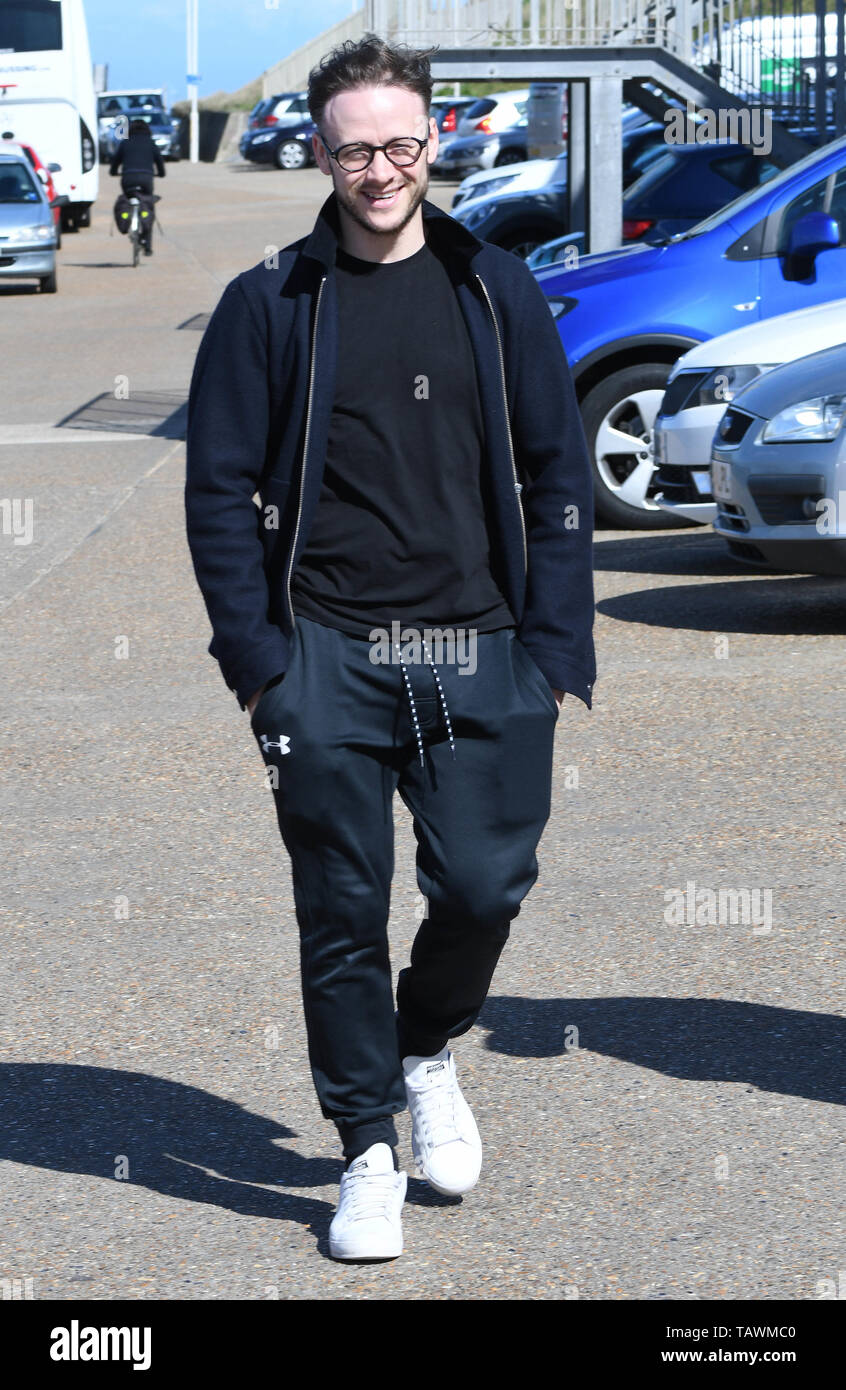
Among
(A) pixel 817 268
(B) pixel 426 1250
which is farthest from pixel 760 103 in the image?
(B) pixel 426 1250

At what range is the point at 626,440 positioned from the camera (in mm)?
10781

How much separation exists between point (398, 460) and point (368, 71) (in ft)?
1.99

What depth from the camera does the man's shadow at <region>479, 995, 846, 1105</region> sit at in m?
4.17

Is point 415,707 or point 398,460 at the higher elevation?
point 398,460

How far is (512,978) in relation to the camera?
476cm

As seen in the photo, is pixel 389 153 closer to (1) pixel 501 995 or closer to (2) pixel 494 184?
(1) pixel 501 995

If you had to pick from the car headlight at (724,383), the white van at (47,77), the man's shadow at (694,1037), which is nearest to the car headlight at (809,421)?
the car headlight at (724,383)

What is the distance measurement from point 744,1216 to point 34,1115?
1409 millimetres

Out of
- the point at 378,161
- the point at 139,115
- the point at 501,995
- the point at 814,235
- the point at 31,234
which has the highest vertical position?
the point at 139,115

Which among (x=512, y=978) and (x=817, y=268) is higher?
(x=817, y=268)

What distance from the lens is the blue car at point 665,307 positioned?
10.8m

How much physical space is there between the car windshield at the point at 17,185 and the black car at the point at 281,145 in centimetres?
2766

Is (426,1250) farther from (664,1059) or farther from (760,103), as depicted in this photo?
(760,103)

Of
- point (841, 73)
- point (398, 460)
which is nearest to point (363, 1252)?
point (398, 460)
